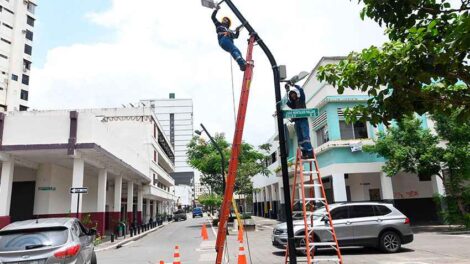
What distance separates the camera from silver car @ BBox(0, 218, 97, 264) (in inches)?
305

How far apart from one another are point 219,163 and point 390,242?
2494 cm

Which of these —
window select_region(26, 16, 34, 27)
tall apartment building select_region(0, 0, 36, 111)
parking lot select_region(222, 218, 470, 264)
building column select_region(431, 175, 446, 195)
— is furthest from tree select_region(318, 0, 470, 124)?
window select_region(26, 16, 34, 27)

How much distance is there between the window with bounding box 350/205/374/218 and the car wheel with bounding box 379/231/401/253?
898mm

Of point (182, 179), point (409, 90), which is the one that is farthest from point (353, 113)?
point (182, 179)

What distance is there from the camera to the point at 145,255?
666 inches

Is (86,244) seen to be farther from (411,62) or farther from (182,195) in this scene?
(182,195)

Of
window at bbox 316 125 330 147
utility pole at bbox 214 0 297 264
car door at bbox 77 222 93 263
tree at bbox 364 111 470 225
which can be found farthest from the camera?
window at bbox 316 125 330 147

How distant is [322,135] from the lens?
1073 inches

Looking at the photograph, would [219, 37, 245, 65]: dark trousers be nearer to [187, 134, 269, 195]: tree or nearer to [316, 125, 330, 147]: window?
[316, 125, 330, 147]: window

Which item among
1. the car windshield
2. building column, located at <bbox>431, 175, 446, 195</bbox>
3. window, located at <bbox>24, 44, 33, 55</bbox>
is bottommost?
the car windshield

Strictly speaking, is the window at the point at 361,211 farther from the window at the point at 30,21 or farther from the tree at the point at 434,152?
the window at the point at 30,21

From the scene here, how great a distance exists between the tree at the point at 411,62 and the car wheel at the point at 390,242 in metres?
8.68

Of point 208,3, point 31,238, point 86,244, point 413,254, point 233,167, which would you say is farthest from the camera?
point 413,254

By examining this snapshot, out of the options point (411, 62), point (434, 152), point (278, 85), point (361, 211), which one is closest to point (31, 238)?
point (278, 85)
